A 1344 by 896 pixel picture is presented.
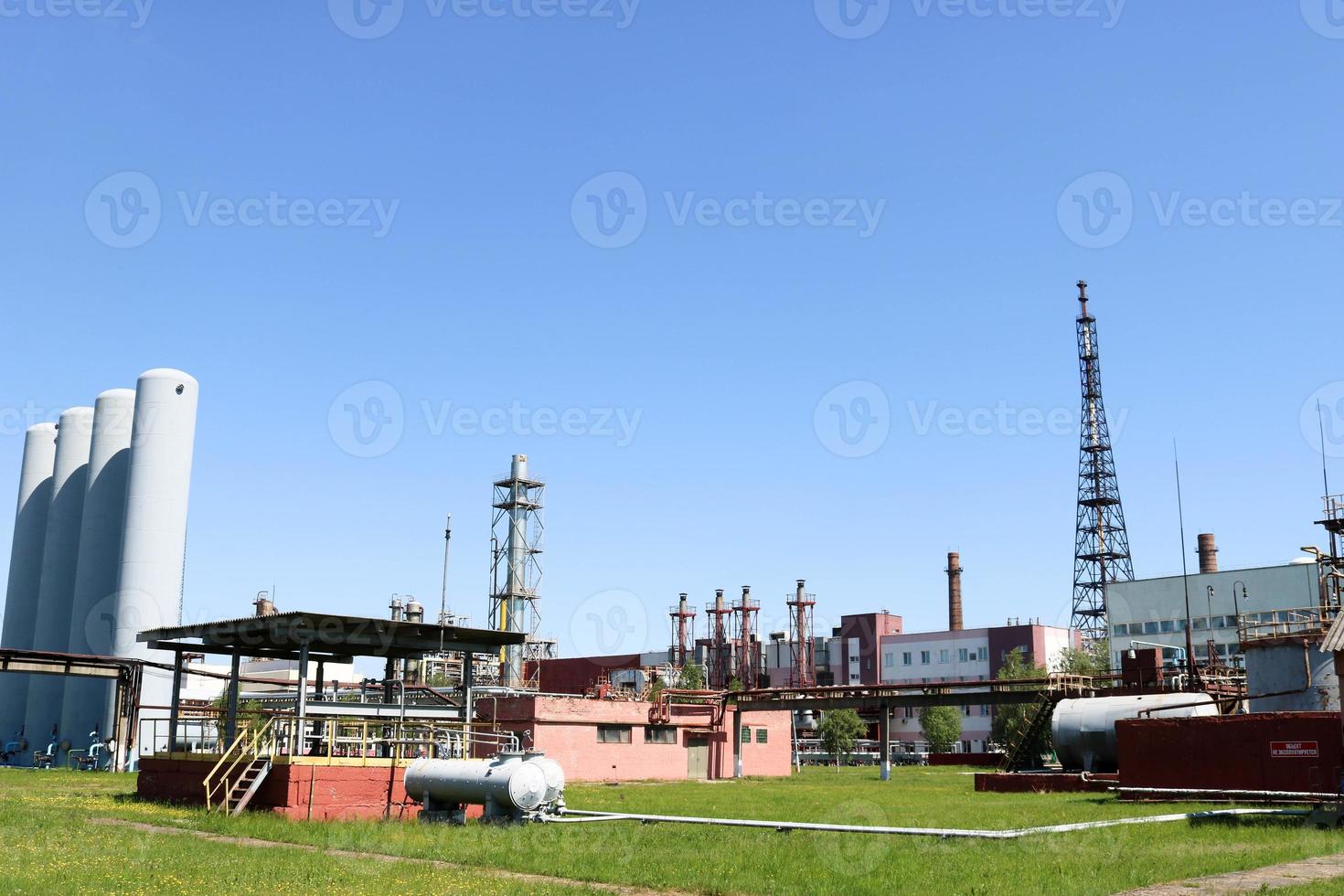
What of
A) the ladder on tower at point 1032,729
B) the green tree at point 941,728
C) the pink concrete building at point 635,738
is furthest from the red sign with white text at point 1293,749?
the green tree at point 941,728

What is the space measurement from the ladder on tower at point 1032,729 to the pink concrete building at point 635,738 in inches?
567

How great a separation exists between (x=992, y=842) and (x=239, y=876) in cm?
1113

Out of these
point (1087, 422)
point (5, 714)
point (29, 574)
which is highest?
point (1087, 422)

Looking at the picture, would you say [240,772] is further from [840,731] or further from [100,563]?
[840,731]

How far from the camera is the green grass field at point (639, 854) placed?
14461mm

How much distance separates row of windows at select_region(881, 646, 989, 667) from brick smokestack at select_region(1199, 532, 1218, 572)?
2170 cm

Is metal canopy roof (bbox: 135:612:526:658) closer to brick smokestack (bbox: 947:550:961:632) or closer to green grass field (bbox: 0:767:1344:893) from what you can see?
green grass field (bbox: 0:767:1344:893)

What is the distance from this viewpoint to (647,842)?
19344mm

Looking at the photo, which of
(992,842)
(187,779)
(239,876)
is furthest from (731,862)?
(187,779)

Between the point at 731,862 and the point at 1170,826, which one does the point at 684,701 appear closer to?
the point at 1170,826

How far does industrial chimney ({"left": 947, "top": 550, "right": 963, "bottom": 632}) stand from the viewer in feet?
375

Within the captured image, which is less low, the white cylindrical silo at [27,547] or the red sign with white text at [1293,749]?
the white cylindrical silo at [27,547]

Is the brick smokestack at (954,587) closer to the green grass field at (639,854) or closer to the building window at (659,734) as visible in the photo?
the building window at (659,734)

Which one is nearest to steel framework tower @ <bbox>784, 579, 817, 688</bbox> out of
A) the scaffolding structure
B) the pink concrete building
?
the scaffolding structure
